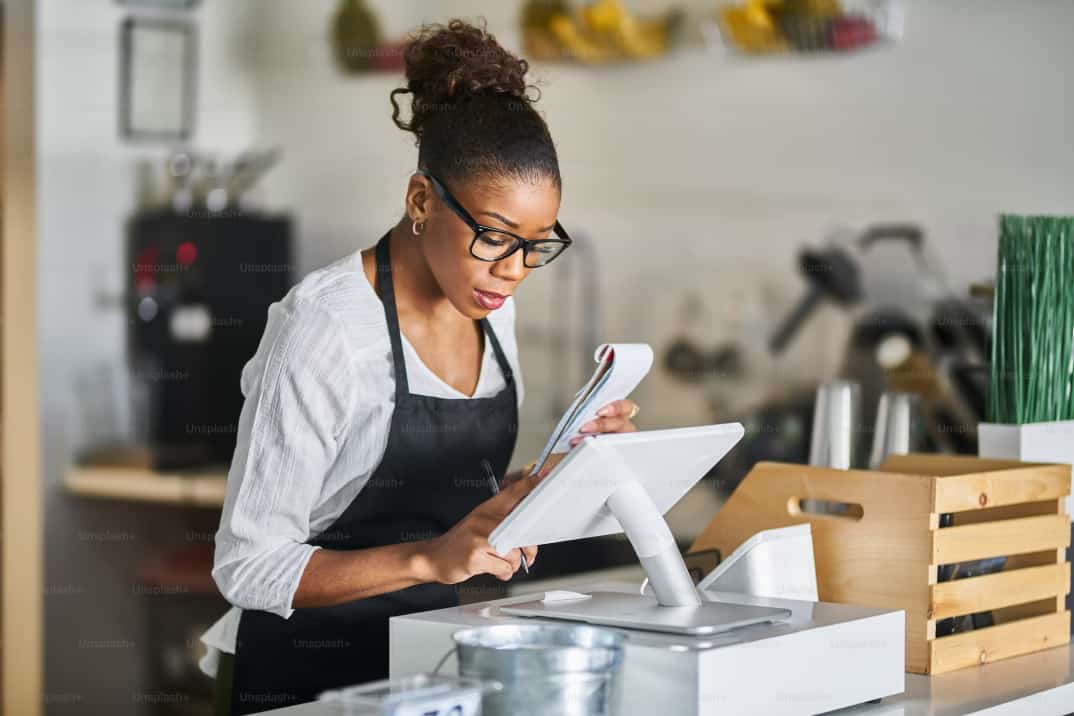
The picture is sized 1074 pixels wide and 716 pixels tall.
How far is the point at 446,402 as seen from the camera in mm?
1801

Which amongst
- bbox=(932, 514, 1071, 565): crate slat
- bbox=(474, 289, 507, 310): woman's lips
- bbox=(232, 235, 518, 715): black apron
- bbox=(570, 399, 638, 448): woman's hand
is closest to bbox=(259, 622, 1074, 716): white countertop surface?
bbox=(932, 514, 1071, 565): crate slat

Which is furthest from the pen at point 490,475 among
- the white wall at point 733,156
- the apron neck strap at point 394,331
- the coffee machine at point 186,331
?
the coffee machine at point 186,331

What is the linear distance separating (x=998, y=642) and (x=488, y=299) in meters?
0.81

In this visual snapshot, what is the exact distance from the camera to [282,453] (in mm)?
1588

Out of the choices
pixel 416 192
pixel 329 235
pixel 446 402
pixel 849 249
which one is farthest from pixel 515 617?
pixel 329 235

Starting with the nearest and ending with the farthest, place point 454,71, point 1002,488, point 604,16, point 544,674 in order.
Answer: point 544,674 < point 454,71 < point 1002,488 < point 604,16

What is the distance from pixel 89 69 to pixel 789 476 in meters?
3.01

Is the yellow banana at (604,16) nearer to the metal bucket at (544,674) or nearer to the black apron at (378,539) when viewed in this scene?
the black apron at (378,539)

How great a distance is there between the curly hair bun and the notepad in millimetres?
464

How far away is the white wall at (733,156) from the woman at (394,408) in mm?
2058

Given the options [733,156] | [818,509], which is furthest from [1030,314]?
[733,156]

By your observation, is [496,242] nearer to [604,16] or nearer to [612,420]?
[612,420]

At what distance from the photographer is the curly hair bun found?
5.57 ft

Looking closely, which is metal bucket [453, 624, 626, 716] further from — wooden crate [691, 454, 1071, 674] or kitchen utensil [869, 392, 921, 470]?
kitchen utensil [869, 392, 921, 470]
